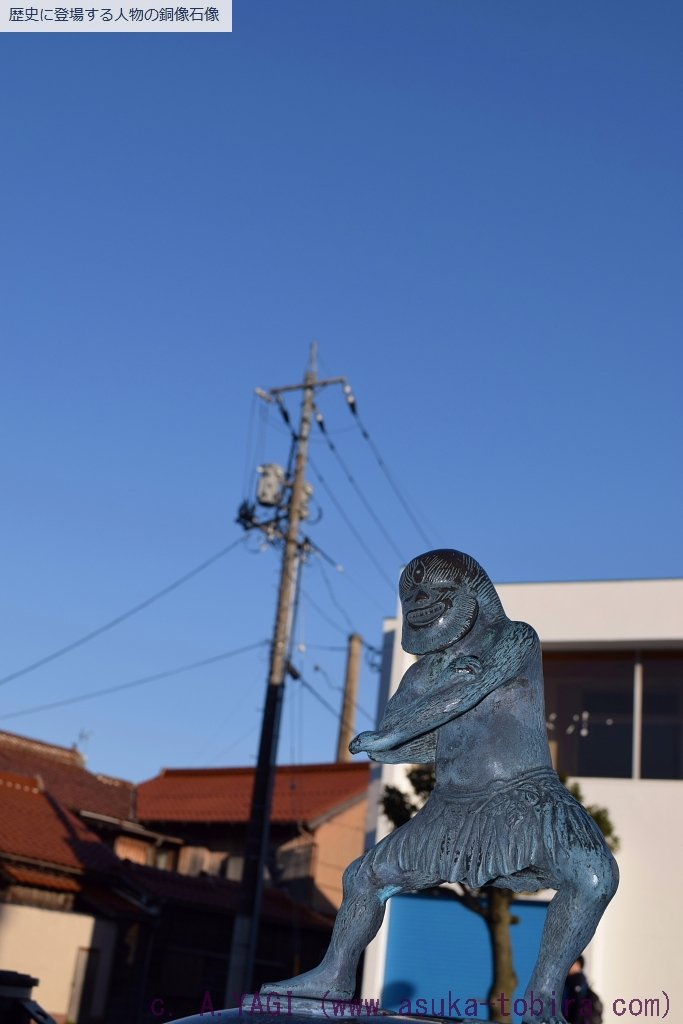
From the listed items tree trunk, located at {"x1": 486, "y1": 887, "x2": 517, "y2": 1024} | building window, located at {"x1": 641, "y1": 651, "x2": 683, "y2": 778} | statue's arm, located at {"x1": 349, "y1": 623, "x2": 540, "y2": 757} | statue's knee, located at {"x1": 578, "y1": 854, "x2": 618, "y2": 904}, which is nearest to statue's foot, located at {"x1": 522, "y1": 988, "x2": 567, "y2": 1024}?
statue's knee, located at {"x1": 578, "y1": 854, "x2": 618, "y2": 904}

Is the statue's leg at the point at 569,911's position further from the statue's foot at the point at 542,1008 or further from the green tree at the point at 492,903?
the green tree at the point at 492,903

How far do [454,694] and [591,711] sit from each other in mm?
13999

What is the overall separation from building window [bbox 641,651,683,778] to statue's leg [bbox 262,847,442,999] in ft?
44.0

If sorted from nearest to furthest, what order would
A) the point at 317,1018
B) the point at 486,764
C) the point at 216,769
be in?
the point at 317,1018 → the point at 486,764 → the point at 216,769

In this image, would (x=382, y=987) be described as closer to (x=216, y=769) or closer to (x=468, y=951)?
(x=468, y=951)

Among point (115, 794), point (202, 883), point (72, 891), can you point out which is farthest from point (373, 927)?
point (115, 794)

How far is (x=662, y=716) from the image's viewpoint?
16.7 meters

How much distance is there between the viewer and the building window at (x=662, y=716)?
16.5 meters

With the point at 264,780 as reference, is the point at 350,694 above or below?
above

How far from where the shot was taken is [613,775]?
660 inches

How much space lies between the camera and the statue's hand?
13.0ft

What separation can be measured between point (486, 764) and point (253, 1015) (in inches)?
43.1

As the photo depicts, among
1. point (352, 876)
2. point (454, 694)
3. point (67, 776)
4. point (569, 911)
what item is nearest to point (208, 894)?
point (67, 776)

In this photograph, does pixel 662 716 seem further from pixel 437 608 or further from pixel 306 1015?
pixel 306 1015
